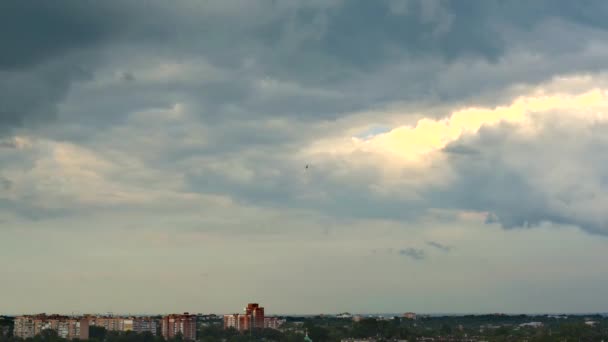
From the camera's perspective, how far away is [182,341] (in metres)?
195

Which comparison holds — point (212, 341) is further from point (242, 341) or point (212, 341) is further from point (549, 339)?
point (549, 339)

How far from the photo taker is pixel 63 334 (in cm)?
19338

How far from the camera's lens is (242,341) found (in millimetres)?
193750

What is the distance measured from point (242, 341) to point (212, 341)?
295 inches

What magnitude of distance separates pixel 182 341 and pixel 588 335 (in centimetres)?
9508

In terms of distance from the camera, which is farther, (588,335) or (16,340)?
(588,335)

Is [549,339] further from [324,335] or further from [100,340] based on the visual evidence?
[100,340]

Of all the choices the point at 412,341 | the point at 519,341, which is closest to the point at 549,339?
the point at 519,341

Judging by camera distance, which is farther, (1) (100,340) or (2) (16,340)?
(1) (100,340)

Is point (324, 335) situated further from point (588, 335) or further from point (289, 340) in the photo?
point (588, 335)

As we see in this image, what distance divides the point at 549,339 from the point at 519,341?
9.00 metres

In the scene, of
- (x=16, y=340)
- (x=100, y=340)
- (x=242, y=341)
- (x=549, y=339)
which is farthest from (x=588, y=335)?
(x=16, y=340)

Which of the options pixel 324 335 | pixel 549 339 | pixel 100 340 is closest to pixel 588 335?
pixel 549 339

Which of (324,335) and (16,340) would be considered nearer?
(16,340)
